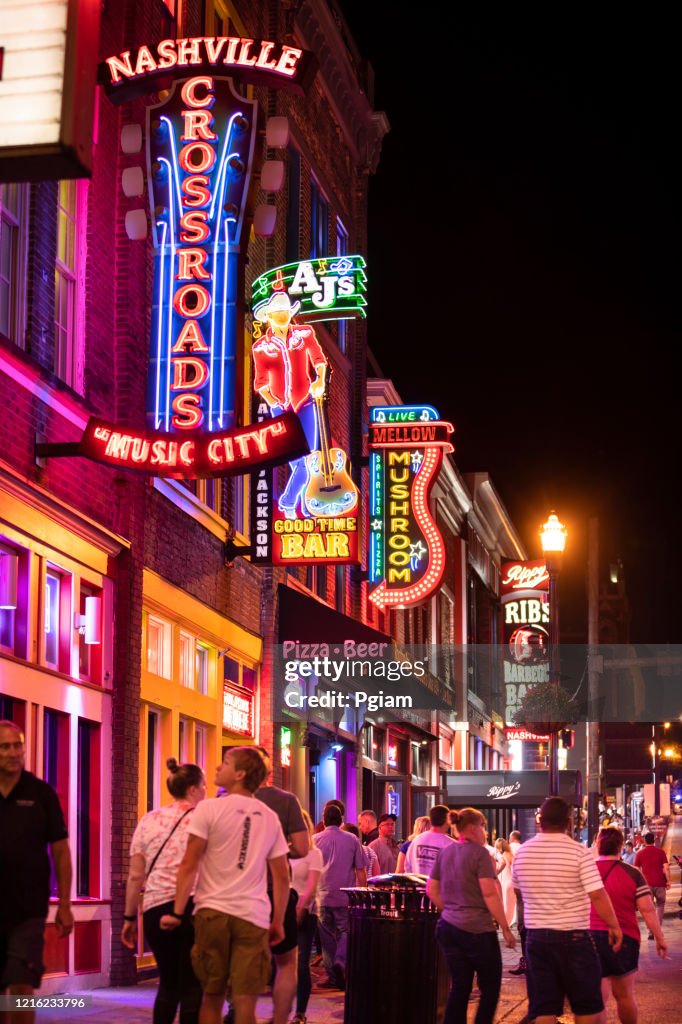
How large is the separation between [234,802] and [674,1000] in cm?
827

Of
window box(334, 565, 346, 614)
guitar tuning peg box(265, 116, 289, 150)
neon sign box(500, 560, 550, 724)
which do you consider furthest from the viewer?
neon sign box(500, 560, 550, 724)

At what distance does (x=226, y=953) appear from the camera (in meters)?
9.33

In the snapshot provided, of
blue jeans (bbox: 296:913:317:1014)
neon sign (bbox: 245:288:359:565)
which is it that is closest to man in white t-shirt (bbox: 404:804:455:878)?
blue jeans (bbox: 296:913:317:1014)

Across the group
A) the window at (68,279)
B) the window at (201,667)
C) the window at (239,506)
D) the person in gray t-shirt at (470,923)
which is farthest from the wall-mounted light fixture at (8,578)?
the window at (239,506)

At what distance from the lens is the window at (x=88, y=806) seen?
52.0 feet

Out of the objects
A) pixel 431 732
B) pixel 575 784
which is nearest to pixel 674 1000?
pixel 575 784

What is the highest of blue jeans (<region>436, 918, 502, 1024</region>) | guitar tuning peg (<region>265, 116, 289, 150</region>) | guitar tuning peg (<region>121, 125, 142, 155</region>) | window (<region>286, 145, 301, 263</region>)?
window (<region>286, 145, 301, 263</region>)

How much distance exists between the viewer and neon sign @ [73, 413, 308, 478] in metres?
14.9

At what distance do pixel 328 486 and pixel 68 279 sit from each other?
7.65m

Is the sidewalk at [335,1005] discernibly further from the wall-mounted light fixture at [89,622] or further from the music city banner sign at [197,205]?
the music city banner sign at [197,205]

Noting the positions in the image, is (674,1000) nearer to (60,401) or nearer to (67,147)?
(60,401)

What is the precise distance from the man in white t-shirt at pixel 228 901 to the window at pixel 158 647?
27.9 ft

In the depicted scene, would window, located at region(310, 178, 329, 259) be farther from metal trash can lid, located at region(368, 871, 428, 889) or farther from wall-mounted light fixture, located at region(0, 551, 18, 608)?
metal trash can lid, located at region(368, 871, 428, 889)

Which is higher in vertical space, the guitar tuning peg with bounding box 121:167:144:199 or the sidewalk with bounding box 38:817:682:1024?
the guitar tuning peg with bounding box 121:167:144:199
